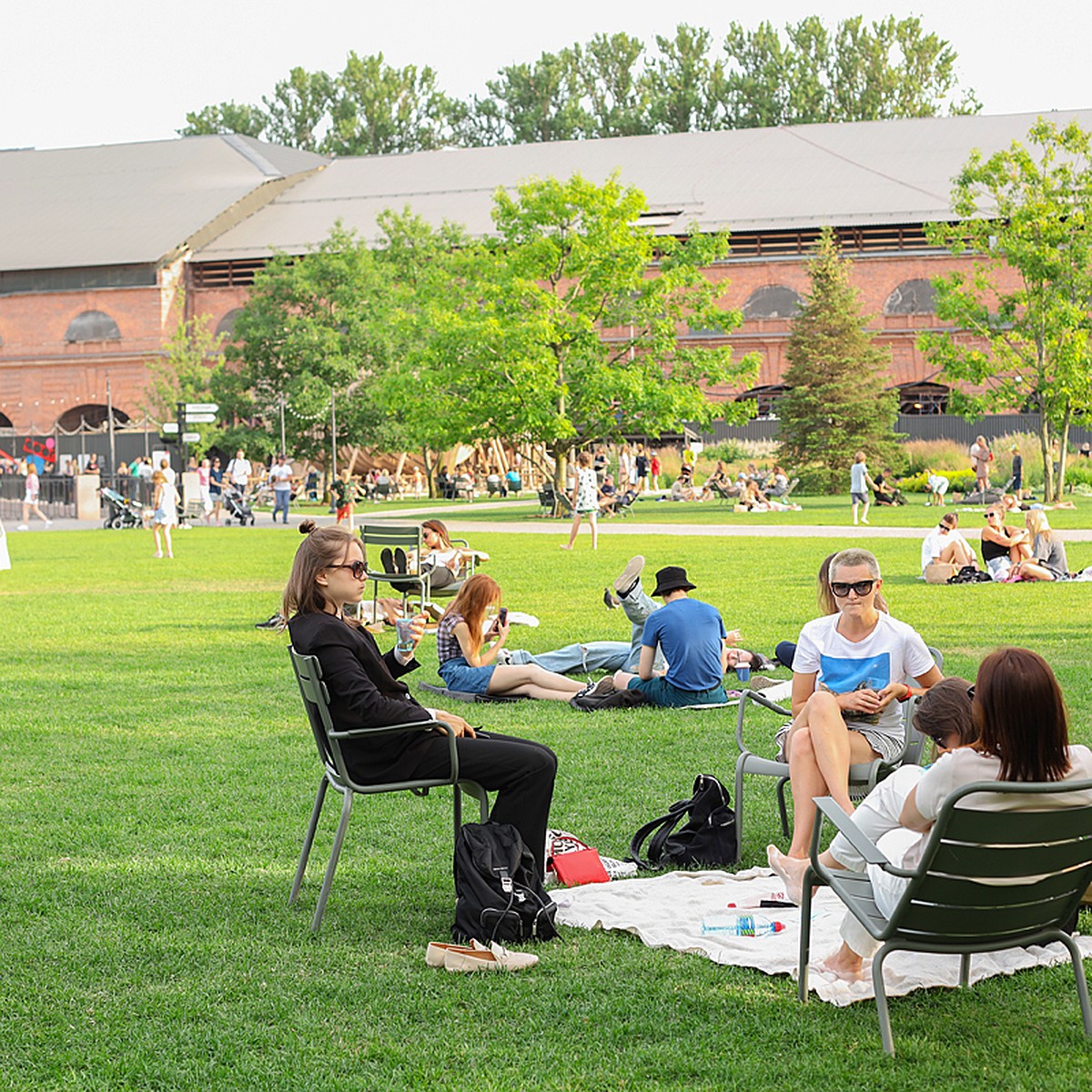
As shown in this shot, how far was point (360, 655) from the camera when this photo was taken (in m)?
5.83

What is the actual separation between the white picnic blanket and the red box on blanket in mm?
98

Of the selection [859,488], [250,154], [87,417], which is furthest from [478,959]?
[250,154]

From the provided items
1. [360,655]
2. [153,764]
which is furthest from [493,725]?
[360,655]

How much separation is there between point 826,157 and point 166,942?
67.2m

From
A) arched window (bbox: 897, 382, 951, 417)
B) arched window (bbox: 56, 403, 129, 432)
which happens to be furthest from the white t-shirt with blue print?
arched window (bbox: 56, 403, 129, 432)

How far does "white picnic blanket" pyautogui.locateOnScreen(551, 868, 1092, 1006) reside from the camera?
5.02 meters

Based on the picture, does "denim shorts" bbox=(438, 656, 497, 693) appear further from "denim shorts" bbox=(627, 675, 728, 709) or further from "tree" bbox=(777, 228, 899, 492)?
"tree" bbox=(777, 228, 899, 492)

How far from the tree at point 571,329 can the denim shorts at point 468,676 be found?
28.3 meters

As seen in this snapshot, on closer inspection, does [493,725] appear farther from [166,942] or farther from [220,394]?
[220,394]

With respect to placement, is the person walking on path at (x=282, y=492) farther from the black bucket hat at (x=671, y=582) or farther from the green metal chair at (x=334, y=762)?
the green metal chair at (x=334, y=762)

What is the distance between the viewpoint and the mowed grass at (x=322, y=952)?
436cm

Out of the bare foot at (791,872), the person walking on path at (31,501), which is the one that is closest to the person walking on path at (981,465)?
the person walking on path at (31,501)

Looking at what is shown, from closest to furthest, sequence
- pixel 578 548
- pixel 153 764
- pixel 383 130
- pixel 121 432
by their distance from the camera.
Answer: pixel 153 764
pixel 578 548
pixel 121 432
pixel 383 130

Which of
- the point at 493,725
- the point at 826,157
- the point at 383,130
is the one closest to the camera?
the point at 493,725
